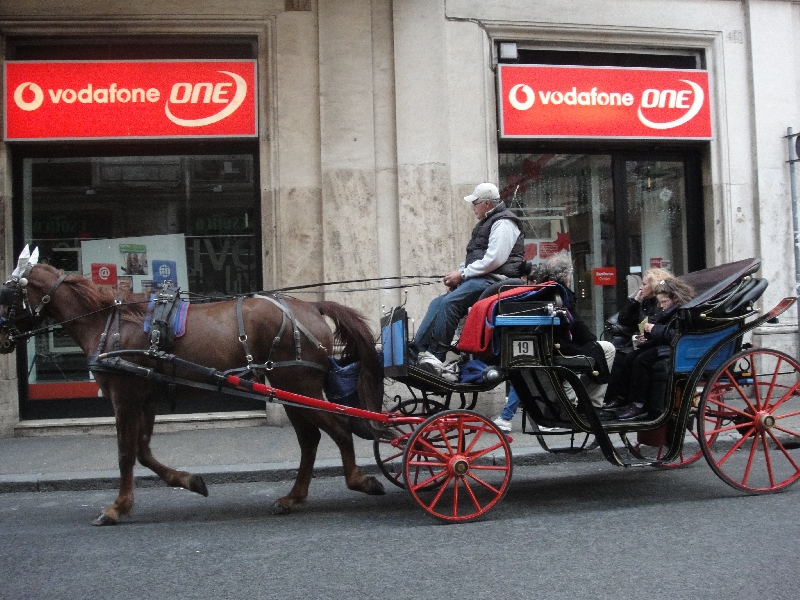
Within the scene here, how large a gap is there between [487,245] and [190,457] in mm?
3573

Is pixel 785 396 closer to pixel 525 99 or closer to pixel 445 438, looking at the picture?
pixel 445 438

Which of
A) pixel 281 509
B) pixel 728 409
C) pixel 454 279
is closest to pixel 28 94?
pixel 454 279

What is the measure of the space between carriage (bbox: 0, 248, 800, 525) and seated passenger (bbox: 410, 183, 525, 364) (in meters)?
0.28

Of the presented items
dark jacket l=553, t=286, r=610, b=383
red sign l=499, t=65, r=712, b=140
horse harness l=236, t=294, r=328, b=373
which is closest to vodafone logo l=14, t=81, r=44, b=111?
horse harness l=236, t=294, r=328, b=373

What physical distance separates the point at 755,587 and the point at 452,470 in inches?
76.2

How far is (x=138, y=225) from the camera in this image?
984 centimetres

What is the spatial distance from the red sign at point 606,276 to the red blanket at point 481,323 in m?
5.48

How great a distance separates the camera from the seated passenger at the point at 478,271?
19.2ft

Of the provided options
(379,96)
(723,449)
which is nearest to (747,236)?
(723,449)

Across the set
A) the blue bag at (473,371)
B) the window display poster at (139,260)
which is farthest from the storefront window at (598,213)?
the blue bag at (473,371)

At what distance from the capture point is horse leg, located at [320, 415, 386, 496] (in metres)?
5.72

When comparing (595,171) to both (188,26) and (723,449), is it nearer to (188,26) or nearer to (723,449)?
(723,449)

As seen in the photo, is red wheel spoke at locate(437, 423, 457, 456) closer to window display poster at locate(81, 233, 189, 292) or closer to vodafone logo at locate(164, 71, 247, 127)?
window display poster at locate(81, 233, 189, 292)

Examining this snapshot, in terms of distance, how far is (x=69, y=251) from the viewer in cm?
972
